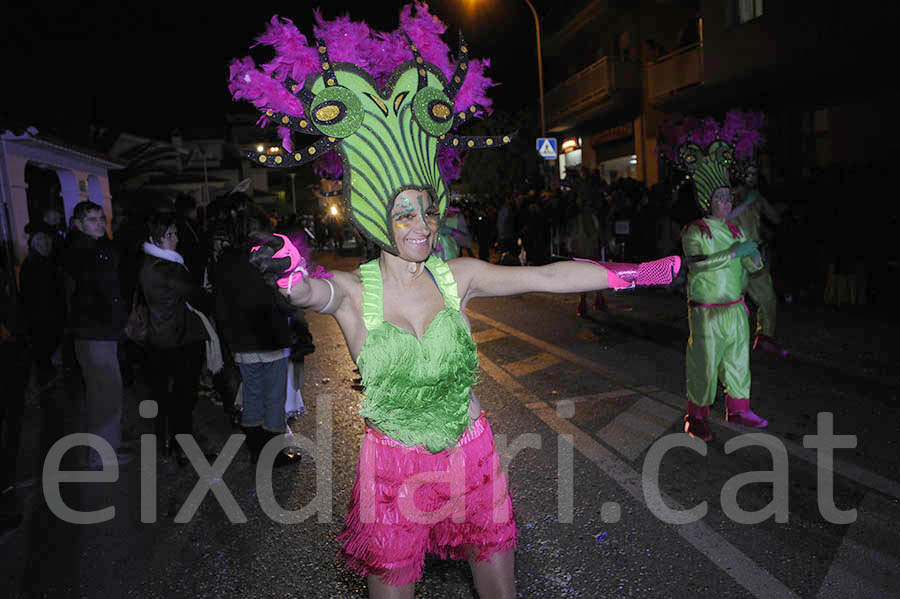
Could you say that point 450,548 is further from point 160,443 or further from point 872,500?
point 160,443

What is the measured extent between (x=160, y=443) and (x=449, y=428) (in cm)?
384

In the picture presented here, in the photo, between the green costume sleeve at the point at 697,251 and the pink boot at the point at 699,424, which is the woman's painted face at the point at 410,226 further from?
the pink boot at the point at 699,424

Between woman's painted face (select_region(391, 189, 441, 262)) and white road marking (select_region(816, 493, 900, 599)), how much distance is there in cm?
245

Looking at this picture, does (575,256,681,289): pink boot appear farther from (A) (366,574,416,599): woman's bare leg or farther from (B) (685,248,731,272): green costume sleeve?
(B) (685,248,731,272): green costume sleeve

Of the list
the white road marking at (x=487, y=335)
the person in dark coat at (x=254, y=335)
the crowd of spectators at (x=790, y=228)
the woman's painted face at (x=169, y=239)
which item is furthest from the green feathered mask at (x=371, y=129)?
the crowd of spectators at (x=790, y=228)

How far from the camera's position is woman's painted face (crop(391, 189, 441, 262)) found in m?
2.38

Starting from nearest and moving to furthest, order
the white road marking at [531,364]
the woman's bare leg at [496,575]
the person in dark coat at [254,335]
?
the woman's bare leg at [496,575] < the person in dark coat at [254,335] < the white road marking at [531,364]

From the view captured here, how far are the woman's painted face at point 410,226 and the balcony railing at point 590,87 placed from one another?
20.4 metres

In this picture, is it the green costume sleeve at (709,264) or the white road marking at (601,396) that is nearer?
the green costume sleeve at (709,264)

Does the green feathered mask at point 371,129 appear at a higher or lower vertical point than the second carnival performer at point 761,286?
higher

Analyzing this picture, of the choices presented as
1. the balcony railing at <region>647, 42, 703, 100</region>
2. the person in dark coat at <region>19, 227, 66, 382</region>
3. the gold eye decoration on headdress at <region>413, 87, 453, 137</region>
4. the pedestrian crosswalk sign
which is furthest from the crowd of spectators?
the gold eye decoration on headdress at <region>413, 87, 453, 137</region>

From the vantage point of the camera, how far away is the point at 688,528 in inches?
140

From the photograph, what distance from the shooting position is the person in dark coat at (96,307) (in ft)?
16.0

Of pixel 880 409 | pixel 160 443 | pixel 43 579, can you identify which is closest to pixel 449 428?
pixel 43 579
